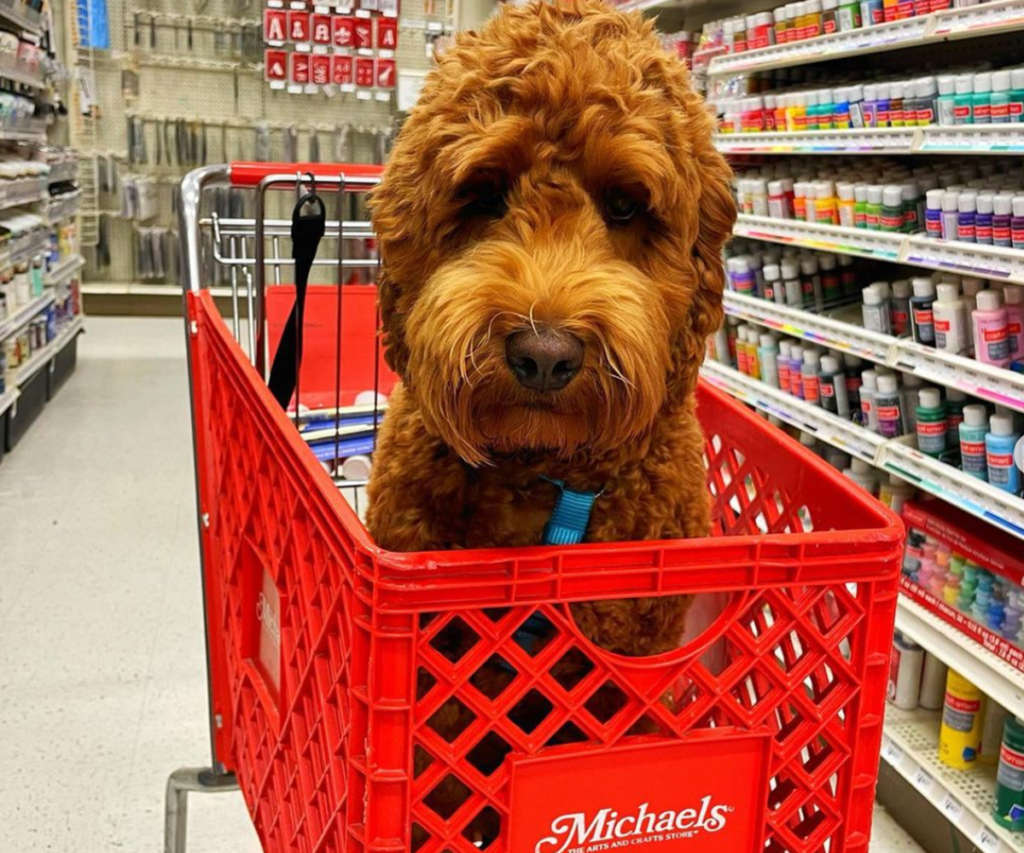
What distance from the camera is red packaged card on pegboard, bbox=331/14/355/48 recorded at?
786 cm

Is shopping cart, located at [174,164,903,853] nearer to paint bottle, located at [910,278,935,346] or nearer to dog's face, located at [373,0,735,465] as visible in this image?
dog's face, located at [373,0,735,465]

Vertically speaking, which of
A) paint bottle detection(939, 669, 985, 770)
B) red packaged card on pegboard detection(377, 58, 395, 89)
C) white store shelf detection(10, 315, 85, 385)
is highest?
red packaged card on pegboard detection(377, 58, 395, 89)

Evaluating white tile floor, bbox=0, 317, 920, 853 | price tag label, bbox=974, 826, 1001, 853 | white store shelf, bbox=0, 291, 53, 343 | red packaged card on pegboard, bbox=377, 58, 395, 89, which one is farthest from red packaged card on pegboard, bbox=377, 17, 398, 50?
price tag label, bbox=974, 826, 1001, 853

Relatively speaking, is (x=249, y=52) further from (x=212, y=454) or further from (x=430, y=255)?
(x=430, y=255)

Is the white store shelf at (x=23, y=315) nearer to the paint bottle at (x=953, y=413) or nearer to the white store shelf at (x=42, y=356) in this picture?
the white store shelf at (x=42, y=356)

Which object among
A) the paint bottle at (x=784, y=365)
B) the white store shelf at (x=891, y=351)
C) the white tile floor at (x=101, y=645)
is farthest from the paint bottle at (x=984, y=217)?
the white tile floor at (x=101, y=645)

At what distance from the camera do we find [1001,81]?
6.73 feet

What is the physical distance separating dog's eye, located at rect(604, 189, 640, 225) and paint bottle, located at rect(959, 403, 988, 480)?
1438 mm

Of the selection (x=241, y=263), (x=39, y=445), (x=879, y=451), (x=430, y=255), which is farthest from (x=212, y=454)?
(x=39, y=445)

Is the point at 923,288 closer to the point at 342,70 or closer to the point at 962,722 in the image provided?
the point at 962,722

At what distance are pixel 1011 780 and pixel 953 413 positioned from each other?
78cm

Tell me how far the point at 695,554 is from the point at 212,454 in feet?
3.13

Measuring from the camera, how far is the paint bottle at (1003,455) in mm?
2094

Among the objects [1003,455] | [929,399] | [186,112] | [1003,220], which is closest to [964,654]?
[1003,455]
